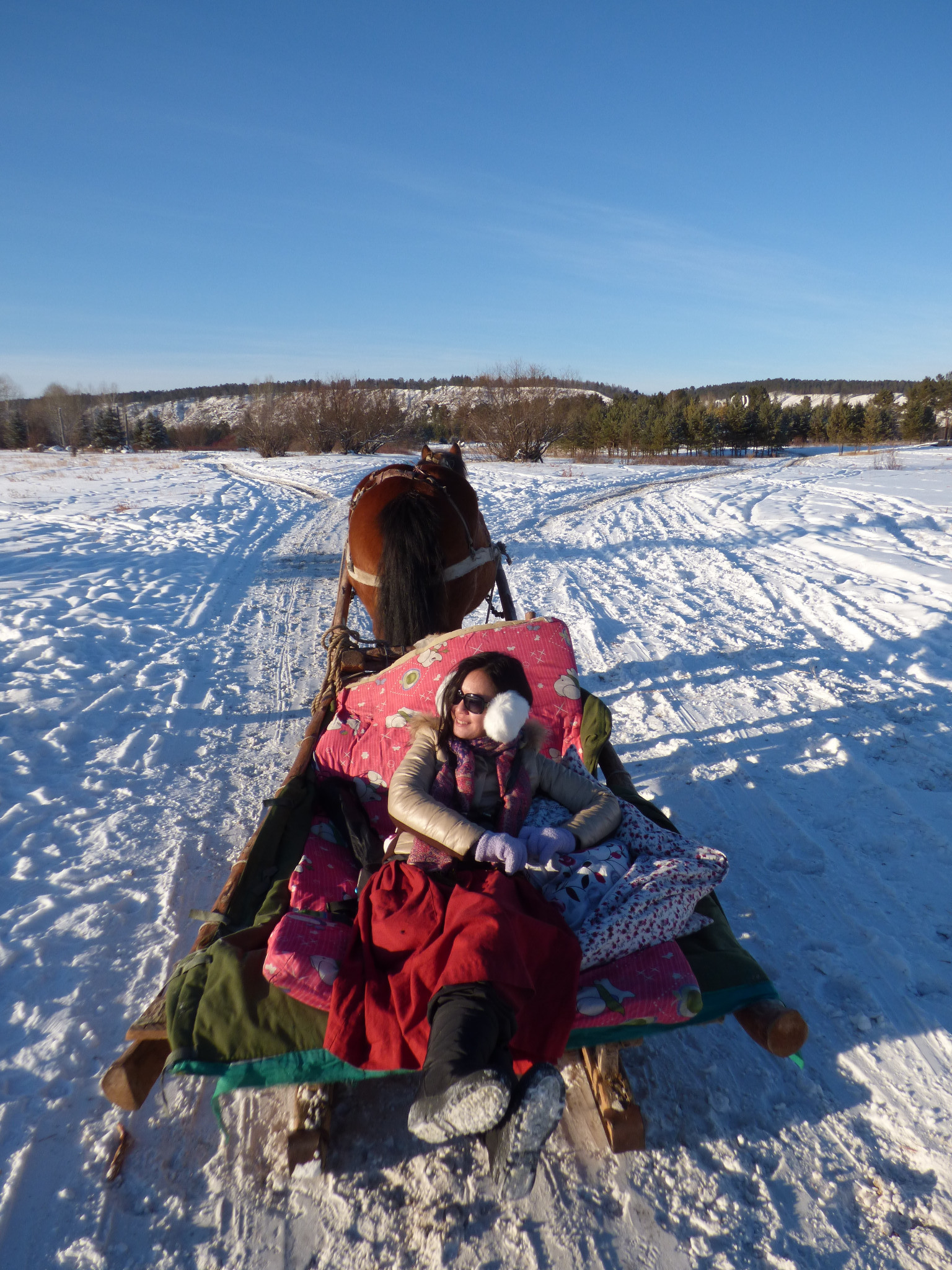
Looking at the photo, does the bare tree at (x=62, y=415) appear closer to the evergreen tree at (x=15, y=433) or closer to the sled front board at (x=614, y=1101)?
the evergreen tree at (x=15, y=433)

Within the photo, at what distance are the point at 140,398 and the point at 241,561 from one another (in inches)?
5144

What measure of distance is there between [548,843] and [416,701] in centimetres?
115

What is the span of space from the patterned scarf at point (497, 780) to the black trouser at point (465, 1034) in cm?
74

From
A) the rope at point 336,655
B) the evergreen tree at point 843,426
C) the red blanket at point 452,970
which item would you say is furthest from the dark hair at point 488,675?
the evergreen tree at point 843,426

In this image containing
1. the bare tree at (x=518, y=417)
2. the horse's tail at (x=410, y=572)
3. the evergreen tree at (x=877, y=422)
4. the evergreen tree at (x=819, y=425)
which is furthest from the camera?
the evergreen tree at (x=819, y=425)

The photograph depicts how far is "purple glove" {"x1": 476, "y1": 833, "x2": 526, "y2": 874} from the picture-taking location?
206 cm

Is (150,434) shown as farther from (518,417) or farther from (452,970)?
(452,970)

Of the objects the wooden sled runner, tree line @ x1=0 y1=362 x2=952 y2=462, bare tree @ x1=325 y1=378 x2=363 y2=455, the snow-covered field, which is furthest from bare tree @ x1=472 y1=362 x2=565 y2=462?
the wooden sled runner

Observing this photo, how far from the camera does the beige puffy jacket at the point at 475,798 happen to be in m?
2.20

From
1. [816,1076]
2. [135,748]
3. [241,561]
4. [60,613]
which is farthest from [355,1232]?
[241,561]

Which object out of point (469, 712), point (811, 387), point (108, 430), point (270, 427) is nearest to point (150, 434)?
point (108, 430)

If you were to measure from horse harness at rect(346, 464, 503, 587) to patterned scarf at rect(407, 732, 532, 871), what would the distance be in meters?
1.82

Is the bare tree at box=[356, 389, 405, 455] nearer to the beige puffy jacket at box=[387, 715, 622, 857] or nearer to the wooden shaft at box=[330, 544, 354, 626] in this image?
the wooden shaft at box=[330, 544, 354, 626]

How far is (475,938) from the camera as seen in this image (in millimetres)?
1742
